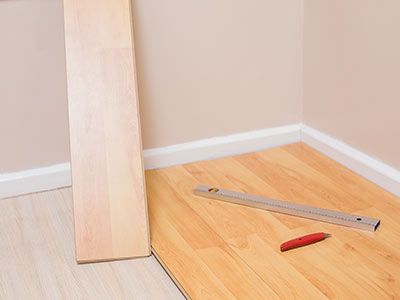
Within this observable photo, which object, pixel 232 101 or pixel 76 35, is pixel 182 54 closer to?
pixel 232 101

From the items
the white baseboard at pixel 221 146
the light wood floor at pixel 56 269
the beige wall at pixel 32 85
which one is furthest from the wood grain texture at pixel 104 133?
the white baseboard at pixel 221 146

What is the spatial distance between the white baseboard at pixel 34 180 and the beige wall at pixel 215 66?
1.24 feet

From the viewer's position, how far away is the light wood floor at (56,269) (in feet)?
5.99

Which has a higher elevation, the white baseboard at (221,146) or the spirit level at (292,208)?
the white baseboard at (221,146)

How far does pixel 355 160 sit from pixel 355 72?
355 millimetres

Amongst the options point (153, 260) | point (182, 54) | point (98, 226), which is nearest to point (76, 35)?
point (182, 54)

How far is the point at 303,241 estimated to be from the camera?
6.44 feet

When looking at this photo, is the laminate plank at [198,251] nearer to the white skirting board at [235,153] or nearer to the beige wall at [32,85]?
the white skirting board at [235,153]

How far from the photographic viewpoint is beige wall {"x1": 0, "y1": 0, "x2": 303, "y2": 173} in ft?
7.50

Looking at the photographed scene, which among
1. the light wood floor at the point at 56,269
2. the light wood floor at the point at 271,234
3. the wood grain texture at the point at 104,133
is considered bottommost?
the light wood floor at the point at 56,269

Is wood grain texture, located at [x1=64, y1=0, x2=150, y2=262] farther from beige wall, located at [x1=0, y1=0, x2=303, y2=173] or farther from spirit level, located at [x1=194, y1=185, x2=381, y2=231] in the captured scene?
spirit level, located at [x1=194, y1=185, x2=381, y2=231]

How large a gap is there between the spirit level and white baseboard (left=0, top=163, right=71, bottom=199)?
22.2 inches

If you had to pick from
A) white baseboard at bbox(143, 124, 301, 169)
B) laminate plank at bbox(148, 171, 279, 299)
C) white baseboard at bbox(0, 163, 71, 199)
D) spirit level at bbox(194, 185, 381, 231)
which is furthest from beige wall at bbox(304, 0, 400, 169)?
white baseboard at bbox(0, 163, 71, 199)

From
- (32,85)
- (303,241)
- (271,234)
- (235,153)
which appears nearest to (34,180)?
(32,85)
